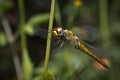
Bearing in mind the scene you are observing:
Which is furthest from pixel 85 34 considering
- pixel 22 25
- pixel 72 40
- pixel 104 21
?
pixel 104 21

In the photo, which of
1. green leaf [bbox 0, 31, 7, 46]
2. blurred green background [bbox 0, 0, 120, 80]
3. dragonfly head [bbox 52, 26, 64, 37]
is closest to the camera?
dragonfly head [bbox 52, 26, 64, 37]

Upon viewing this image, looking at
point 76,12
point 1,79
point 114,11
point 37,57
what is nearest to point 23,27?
point 76,12

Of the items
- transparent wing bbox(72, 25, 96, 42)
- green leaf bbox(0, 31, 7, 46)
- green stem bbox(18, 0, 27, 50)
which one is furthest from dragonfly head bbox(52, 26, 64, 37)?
green leaf bbox(0, 31, 7, 46)

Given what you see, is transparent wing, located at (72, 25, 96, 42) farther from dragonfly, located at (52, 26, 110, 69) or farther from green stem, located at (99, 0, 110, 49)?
green stem, located at (99, 0, 110, 49)

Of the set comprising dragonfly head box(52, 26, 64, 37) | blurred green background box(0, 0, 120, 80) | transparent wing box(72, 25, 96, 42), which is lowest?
blurred green background box(0, 0, 120, 80)

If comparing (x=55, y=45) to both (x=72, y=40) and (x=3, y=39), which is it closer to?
(x=72, y=40)

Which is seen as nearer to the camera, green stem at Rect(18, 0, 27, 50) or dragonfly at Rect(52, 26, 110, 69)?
dragonfly at Rect(52, 26, 110, 69)

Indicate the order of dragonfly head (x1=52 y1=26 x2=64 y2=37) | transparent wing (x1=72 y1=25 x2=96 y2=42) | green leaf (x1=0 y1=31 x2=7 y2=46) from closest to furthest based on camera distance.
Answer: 1. dragonfly head (x1=52 y1=26 x2=64 y2=37)
2. transparent wing (x1=72 y1=25 x2=96 y2=42)
3. green leaf (x1=0 y1=31 x2=7 y2=46)

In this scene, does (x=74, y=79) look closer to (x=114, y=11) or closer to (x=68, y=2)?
(x=68, y=2)
